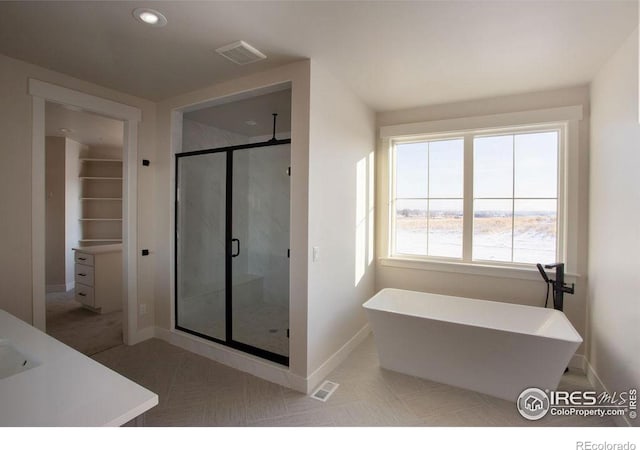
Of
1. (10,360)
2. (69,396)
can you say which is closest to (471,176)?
(69,396)

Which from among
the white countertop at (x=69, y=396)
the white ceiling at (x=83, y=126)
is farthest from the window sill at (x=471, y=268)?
the white ceiling at (x=83, y=126)

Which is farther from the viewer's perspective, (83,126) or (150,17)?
(83,126)

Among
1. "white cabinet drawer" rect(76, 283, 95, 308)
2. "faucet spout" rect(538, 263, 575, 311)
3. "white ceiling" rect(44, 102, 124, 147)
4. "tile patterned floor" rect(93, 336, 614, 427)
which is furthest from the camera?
"white cabinet drawer" rect(76, 283, 95, 308)

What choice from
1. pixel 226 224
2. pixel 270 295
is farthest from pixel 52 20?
pixel 270 295

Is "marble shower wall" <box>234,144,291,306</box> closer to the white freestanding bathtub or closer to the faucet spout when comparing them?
the white freestanding bathtub

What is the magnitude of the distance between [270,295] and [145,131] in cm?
215

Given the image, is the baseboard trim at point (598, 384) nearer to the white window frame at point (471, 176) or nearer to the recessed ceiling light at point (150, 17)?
the white window frame at point (471, 176)

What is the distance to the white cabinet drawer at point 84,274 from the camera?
4.21 metres

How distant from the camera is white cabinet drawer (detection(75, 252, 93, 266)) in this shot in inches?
166

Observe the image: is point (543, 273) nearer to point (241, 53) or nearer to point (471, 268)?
point (471, 268)

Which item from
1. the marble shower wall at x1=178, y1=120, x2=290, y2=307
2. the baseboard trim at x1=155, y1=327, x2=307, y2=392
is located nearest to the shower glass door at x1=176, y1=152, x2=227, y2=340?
the marble shower wall at x1=178, y1=120, x2=290, y2=307

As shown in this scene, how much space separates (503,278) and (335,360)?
1.84m

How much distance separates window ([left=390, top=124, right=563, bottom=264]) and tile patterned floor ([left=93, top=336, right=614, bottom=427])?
1.25 meters

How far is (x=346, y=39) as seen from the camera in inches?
82.4
